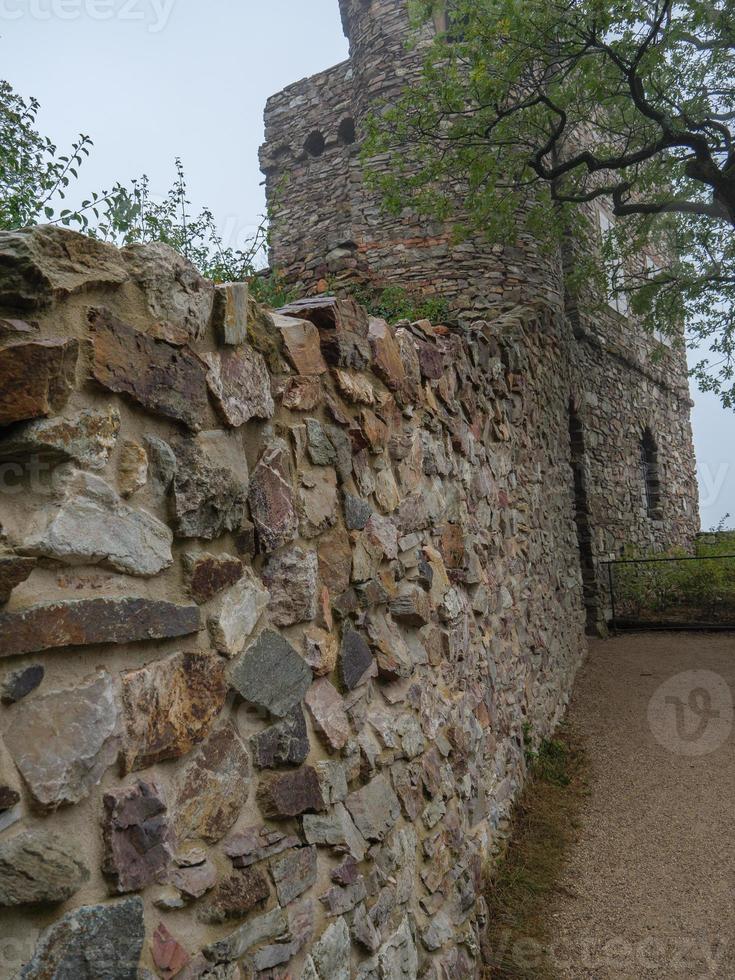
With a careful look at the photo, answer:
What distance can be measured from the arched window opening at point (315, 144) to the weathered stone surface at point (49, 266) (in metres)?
9.03

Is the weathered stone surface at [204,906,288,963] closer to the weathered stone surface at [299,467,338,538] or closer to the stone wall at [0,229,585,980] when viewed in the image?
the stone wall at [0,229,585,980]

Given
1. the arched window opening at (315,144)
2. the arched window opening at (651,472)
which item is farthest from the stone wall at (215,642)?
the arched window opening at (651,472)

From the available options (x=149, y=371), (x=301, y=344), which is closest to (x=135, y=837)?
(x=149, y=371)

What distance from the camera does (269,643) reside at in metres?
1.87

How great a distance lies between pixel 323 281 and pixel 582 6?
9.77ft

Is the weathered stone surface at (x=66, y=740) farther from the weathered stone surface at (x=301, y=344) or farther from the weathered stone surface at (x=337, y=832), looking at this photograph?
the weathered stone surface at (x=301, y=344)

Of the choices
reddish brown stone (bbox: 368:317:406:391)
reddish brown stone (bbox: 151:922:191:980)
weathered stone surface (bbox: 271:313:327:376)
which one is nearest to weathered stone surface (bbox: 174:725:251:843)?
reddish brown stone (bbox: 151:922:191:980)

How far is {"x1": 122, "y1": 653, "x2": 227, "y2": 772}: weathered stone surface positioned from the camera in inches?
56.8

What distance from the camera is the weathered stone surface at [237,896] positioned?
5.10 feet

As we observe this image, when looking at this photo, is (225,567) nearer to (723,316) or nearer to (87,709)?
(87,709)

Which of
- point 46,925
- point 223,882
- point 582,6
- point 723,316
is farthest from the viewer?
point 723,316

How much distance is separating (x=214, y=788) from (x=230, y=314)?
1061 mm

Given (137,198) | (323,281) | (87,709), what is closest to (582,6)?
(323,281)

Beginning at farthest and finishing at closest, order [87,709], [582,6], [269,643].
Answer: [582,6], [269,643], [87,709]
